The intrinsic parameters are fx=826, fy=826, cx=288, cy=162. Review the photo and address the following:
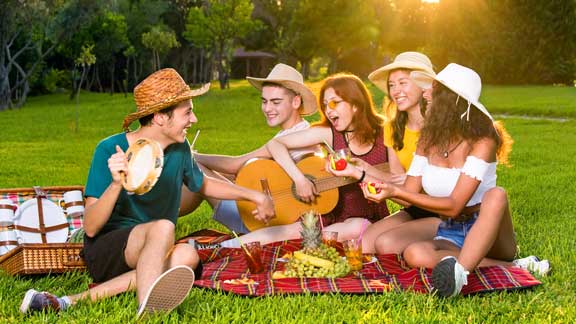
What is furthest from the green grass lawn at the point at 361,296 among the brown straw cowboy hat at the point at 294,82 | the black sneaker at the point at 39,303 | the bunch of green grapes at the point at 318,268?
the brown straw cowboy hat at the point at 294,82

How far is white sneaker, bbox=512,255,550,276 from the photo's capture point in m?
5.63

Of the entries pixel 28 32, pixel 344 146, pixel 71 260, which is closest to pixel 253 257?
pixel 71 260

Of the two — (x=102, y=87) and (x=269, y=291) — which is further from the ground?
(x=269, y=291)

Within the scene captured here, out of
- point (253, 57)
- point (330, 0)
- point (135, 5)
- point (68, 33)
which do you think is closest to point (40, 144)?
point (68, 33)

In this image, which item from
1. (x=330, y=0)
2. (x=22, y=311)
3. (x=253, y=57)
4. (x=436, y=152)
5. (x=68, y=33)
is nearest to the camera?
(x=22, y=311)

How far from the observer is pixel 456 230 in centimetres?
561

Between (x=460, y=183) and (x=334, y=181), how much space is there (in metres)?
1.58

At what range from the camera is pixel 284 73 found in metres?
7.10

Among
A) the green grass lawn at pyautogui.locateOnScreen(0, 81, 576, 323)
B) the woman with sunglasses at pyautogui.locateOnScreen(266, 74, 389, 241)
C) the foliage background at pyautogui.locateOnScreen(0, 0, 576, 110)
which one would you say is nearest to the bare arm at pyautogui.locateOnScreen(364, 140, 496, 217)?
the green grass lawn at pyautogui.locateOnScreen(0, 81, 576, 323)

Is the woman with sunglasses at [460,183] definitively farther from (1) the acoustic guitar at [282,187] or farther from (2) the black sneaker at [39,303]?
(2) the black sneaker at [39,303]

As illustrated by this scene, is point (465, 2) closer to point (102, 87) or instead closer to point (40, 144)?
point (40, 144)

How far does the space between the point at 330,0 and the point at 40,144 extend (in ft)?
113

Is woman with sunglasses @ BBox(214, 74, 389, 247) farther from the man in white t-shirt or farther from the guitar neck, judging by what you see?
the man in white t-shirt

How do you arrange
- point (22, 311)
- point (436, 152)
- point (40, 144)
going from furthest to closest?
point (40, 144)
point (436, 152)
point (22, 311)
